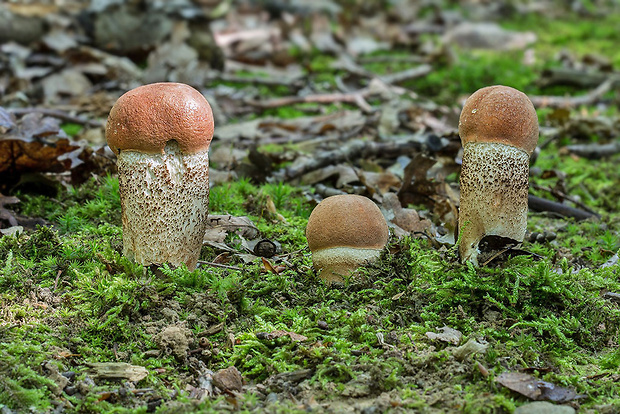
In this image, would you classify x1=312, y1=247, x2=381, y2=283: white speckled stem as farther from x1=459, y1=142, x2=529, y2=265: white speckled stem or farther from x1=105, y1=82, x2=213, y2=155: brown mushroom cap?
x1=105, y1=82, x2=213, y2=155: brown mushroom cap

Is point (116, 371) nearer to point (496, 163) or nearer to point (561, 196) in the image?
point (496, 163)

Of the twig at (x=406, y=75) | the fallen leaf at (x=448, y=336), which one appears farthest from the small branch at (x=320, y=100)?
the fallen leaf at (x=448, y=336)

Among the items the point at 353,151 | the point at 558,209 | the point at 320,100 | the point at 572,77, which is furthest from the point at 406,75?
the point at 558,209

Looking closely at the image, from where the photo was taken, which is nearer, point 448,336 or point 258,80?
point 448,336

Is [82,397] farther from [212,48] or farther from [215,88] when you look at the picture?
[212,48]

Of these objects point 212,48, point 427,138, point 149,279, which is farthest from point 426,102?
point 149,279

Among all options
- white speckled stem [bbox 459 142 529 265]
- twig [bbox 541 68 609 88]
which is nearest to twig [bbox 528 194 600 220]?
white speckled stem [bbox 459 142 529 265]

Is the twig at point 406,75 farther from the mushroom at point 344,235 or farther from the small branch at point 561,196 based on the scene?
the mushroom at point 344,235
